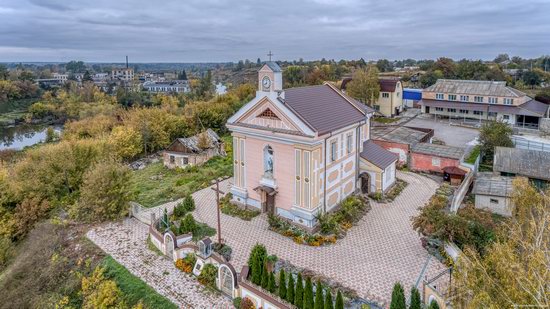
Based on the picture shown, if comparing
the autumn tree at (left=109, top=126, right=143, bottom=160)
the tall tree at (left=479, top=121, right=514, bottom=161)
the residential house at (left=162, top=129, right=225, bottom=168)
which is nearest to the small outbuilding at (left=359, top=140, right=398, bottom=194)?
the tall tree at (left=479, top=121, right=514, bottom=161)

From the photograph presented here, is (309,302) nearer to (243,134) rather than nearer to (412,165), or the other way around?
(243,134)

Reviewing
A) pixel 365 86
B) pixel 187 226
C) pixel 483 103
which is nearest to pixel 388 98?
pixel 365 86

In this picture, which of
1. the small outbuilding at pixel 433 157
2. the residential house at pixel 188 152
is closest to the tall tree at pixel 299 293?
the small outbuilding at pixel 433 157

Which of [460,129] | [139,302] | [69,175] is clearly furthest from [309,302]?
[460,129]

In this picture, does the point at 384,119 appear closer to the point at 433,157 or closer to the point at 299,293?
the point at 433,157

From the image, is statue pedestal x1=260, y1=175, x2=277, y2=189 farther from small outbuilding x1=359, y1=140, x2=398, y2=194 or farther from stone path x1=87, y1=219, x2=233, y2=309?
small outbuilding x1=359, y1=140, x2=398, y2=194

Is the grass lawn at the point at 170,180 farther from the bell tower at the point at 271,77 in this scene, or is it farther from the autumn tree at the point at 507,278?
the autumn tree at the point at 507,278

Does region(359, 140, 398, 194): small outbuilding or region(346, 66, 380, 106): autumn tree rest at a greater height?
region(346, 66, 380, 106): autumn tree
